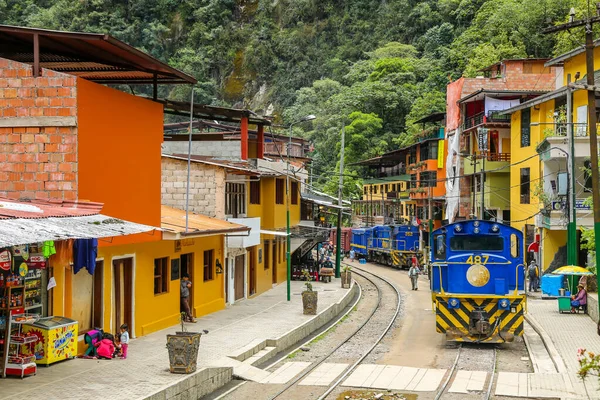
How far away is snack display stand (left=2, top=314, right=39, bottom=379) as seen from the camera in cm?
1420

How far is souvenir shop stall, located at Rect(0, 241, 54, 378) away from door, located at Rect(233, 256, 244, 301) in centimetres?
1518

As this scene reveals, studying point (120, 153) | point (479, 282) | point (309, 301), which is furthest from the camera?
point (309, 301)

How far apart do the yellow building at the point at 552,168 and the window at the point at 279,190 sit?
1163 centimetres

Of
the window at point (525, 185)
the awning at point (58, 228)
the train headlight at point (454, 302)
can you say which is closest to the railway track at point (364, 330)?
the train headlight at point (454, 302)

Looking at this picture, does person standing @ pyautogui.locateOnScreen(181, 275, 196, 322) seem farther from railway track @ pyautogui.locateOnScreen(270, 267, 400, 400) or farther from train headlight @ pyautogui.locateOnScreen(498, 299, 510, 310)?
train headlight @ pyautogui.locateOnScreen(498, 299, 510, 310)

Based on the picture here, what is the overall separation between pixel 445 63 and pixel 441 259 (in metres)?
55.2

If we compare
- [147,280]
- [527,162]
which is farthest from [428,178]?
[147,280]

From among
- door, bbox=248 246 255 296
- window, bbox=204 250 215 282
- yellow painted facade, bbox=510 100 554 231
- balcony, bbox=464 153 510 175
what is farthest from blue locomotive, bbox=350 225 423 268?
window, bbox=204 250 215 282

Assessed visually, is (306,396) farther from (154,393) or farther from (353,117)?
(353,117)

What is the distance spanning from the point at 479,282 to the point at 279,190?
691 inches

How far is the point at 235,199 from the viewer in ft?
100

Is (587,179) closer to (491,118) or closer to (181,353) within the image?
(491,118)

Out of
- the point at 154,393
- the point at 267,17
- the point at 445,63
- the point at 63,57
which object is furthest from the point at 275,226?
the point at 267,17

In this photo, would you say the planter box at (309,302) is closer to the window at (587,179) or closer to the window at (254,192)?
the window at (254,192)
